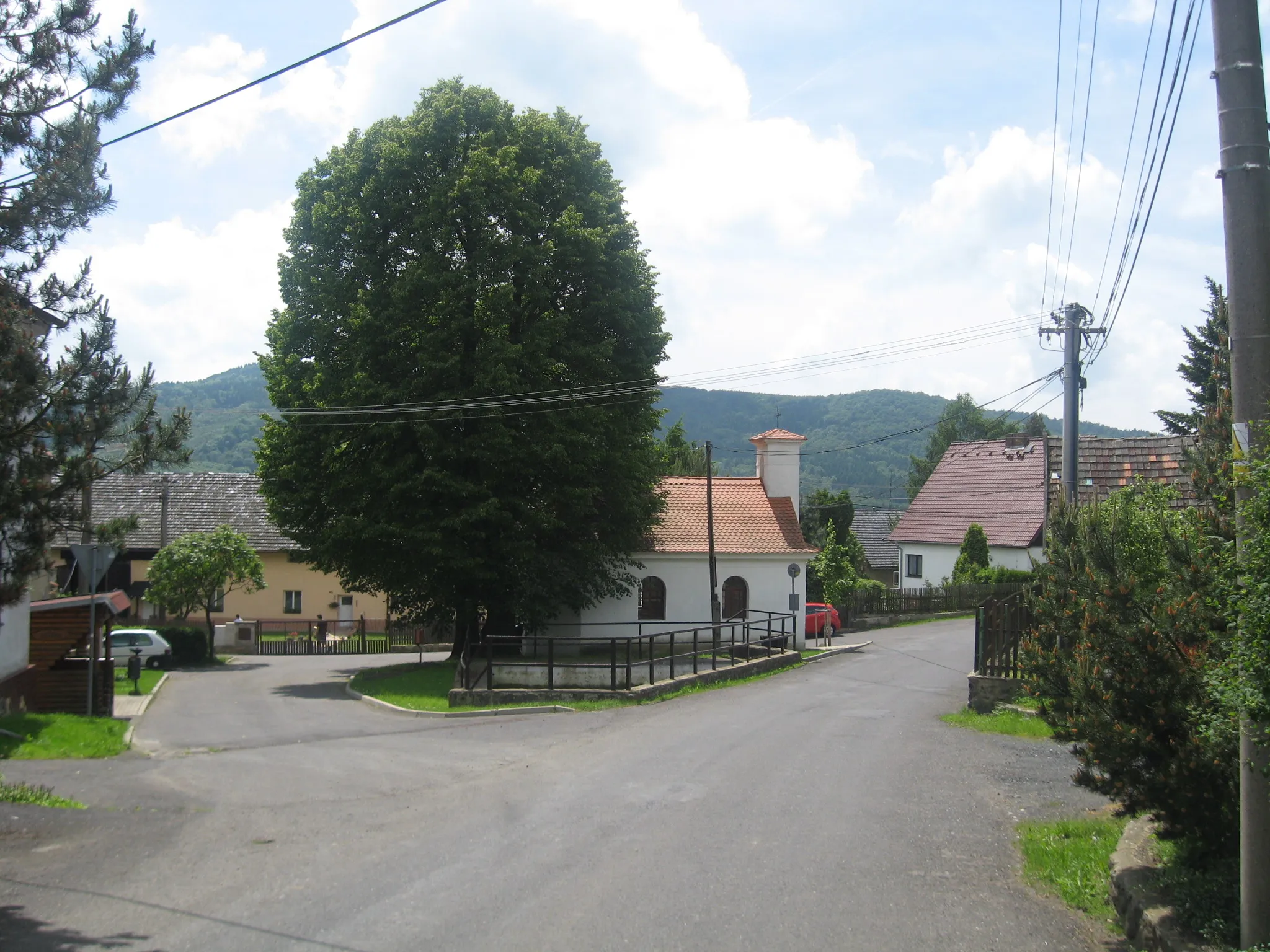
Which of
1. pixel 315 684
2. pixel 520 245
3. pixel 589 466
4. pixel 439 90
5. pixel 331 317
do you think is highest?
pixel 439 90

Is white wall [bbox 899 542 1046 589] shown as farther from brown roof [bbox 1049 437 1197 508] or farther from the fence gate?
the fence gate

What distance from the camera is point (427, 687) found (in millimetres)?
23766

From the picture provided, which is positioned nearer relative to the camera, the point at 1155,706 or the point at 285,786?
the point at 1155,706

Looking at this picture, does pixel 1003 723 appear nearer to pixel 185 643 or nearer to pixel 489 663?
pixel 489 663

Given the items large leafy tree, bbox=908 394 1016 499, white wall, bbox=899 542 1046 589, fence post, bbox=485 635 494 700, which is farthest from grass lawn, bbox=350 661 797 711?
large leafy tree, bbox=908 394 1016 499

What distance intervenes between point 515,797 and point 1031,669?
5255 mm

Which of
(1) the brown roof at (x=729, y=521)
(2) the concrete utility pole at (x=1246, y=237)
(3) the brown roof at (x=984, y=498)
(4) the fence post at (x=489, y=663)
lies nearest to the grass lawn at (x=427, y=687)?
(4) the fence post at (x=489, y=663)

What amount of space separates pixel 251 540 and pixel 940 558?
3172cm

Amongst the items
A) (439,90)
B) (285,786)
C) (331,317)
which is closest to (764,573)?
(331,317)

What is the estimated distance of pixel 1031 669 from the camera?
8.13 metres

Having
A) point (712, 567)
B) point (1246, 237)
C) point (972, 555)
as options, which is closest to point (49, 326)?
point (1246, 237)

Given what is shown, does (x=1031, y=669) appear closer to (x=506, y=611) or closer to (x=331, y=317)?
(x=506, y=611)

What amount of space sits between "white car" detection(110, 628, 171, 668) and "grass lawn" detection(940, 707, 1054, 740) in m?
26.8

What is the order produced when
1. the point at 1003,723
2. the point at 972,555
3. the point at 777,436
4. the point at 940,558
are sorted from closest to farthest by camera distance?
the point at 1003,723 < the point at 777,436 < the point at 972,555 < the point at 940,558
